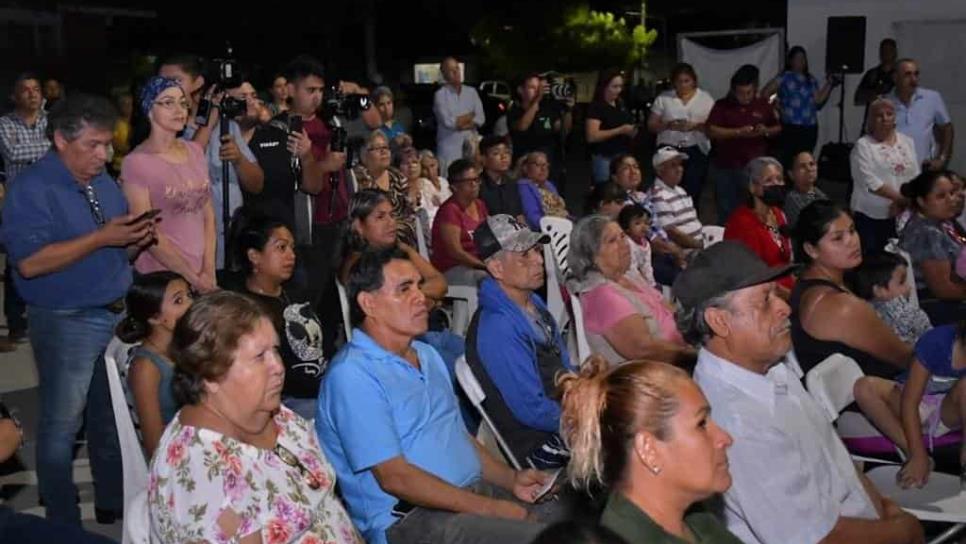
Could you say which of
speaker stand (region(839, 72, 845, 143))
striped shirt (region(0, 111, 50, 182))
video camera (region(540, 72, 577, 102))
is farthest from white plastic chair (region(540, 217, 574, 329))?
speaker stand (region(839, 72, 845, 143))

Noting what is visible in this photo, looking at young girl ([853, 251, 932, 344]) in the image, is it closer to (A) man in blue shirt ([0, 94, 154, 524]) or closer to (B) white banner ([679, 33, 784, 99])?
(A) man in blue shirt ([0, 94, 154, 524])

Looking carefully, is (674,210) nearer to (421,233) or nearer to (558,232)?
(558,232)

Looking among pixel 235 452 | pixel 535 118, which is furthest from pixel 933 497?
pixel 535 118

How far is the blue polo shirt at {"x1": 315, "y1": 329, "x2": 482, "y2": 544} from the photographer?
→ 303cm

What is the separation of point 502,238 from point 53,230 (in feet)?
4.70

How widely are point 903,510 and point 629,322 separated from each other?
4.64ft

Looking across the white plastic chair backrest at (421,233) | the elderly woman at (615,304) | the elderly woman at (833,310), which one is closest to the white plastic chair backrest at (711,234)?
the white plastic chair backrest at (421,233)

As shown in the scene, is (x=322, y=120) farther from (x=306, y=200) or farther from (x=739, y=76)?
(x=739, y=76)

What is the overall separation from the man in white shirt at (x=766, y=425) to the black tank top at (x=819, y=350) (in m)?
0.85

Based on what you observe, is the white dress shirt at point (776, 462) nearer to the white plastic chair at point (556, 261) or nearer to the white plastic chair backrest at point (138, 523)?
the white plastic chair backrest at point (138, 523)

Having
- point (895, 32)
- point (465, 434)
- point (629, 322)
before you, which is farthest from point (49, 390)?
point (895, 32)

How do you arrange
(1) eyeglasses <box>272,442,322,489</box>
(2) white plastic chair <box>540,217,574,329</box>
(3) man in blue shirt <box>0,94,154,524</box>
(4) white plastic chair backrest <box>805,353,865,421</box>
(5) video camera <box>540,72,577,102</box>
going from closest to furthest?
(1) eyeglasses <box>272,442,322,489</box>, (4) white plastic chair backrest <box>805,353,865,421</box>, (3) man in blue shirt <box>0,94,154,524</box>, (2) white plastic chair <box>540,217,574,329</box>, (5) video camera <box>540,72,577,102</box>

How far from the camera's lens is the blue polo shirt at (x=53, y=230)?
3.78 meters

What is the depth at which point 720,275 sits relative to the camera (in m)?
3.06
